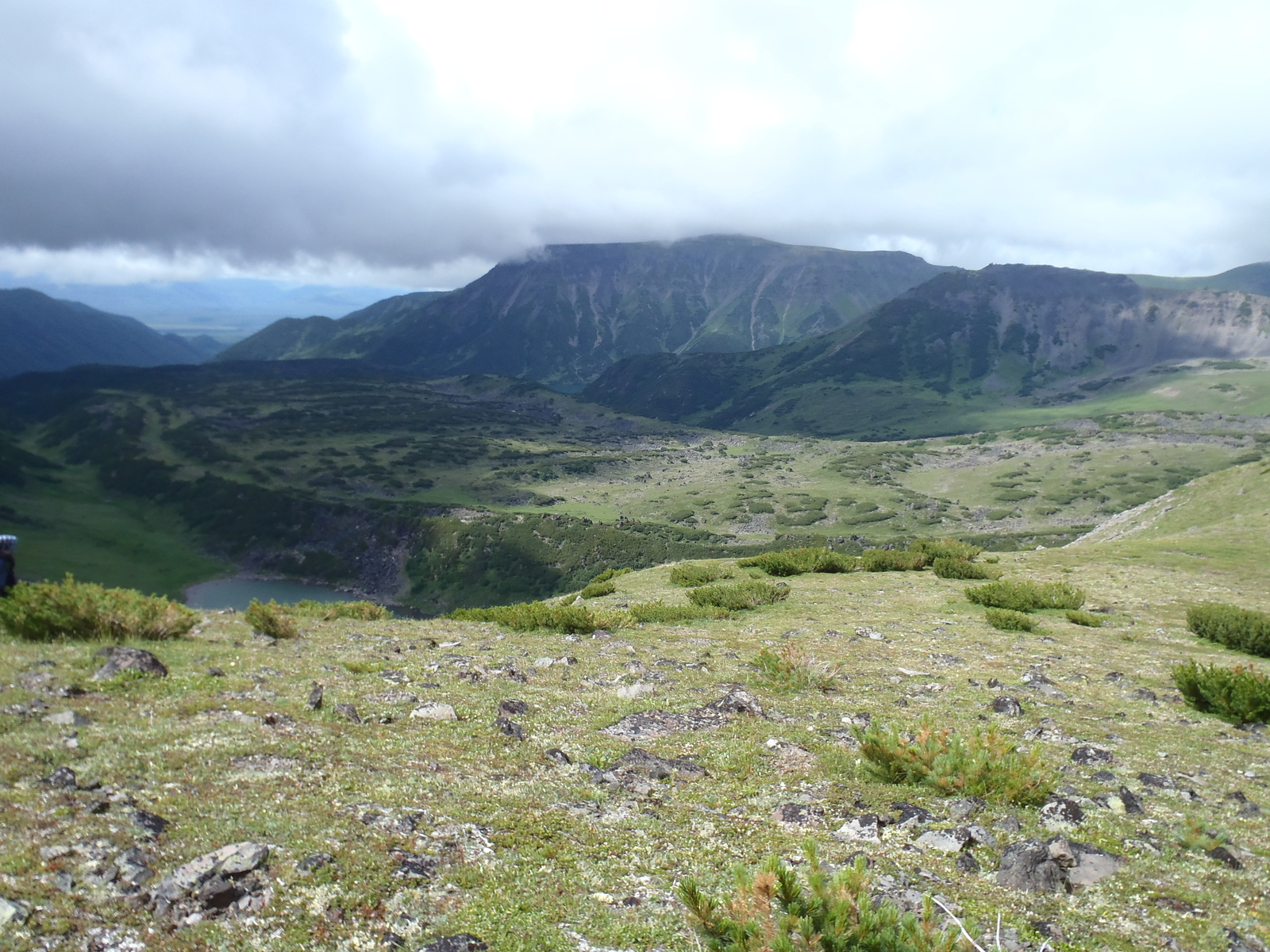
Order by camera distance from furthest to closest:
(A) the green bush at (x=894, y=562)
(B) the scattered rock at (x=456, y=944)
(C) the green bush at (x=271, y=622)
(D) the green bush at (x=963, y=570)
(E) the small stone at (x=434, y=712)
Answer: (A) the green bush at (x=894, y=562) < (D) the green bush at (x=963, y=570) < (C) the green bush at (x=271, y=622) < (E) the small stone at (x=434, y=712) < (B) the scattered rock at (x=456, y=944)

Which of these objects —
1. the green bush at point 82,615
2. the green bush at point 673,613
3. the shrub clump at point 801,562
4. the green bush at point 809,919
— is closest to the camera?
the green bush at point 809,919

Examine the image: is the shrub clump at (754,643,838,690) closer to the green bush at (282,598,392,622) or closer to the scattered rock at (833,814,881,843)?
the scattered rock at (833,814,881,843)

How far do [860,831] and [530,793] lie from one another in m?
4.24

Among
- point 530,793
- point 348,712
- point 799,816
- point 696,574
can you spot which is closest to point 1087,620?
point 696,574

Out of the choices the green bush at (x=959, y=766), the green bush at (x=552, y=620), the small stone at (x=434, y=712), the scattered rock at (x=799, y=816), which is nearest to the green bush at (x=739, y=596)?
the green bush at (x=552, y=620)

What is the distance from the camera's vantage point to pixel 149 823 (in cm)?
712

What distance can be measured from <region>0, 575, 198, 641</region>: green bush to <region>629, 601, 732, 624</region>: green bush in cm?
1263

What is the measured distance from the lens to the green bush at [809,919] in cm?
562

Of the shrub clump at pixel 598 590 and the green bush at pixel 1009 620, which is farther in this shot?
the shrub clump at pixel 598 590

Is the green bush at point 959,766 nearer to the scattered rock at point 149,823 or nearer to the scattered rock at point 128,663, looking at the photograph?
the scattered rock at point 149,823

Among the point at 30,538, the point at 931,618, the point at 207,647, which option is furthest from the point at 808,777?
the point at 30,538

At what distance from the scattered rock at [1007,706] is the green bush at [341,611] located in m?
17.5

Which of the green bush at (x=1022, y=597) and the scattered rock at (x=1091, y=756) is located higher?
the scattered rock at (x=1091, y=756)

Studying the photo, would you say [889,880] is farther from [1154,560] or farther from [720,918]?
[1154,560]
